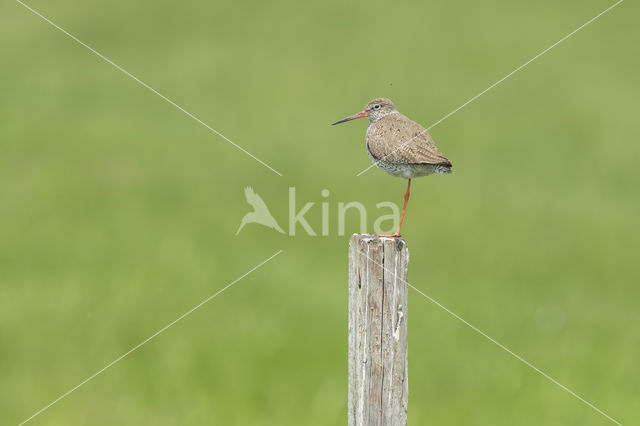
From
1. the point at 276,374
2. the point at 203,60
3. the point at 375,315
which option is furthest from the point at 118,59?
the point at 375,315

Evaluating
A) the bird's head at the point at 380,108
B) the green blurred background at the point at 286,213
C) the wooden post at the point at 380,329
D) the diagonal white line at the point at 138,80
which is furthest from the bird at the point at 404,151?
the diagonal white line at the point at 138,80

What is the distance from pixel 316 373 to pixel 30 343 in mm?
6008

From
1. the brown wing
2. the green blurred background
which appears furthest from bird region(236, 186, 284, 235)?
the brown wing

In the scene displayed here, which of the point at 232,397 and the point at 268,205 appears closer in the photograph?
the point at 232,397

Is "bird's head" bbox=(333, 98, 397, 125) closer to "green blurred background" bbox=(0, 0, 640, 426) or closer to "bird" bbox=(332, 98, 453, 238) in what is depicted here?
"bird" bbox=(332, 98, 453, 238)

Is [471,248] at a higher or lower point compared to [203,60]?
lower

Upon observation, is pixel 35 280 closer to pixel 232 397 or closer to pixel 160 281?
pixel 160 281

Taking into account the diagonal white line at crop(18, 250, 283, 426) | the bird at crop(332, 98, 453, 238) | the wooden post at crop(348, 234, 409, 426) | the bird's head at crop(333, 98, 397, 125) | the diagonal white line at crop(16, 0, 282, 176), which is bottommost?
the diagonal white line at crop(18, 250, 283, 426)

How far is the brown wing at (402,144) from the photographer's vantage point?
772cm

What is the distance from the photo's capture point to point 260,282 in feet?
60.5

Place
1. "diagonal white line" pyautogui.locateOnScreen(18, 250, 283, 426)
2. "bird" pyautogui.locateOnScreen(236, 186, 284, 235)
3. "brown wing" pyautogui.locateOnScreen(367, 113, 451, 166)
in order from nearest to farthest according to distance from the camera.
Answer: "brown wing" pyautogui.locateOnScreen(367, 113, 451, 166) → "diagonal white line" pyautogui.locateOnScreen(18, 250, 283, 426) → "bird" pyautogui.locateOnScreen(236, 186, 284, 235)

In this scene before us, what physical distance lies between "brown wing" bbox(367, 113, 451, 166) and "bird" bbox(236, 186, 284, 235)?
13268mm

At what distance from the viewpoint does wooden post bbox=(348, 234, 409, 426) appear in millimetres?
5879

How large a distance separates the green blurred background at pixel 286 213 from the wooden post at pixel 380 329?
7105mm
